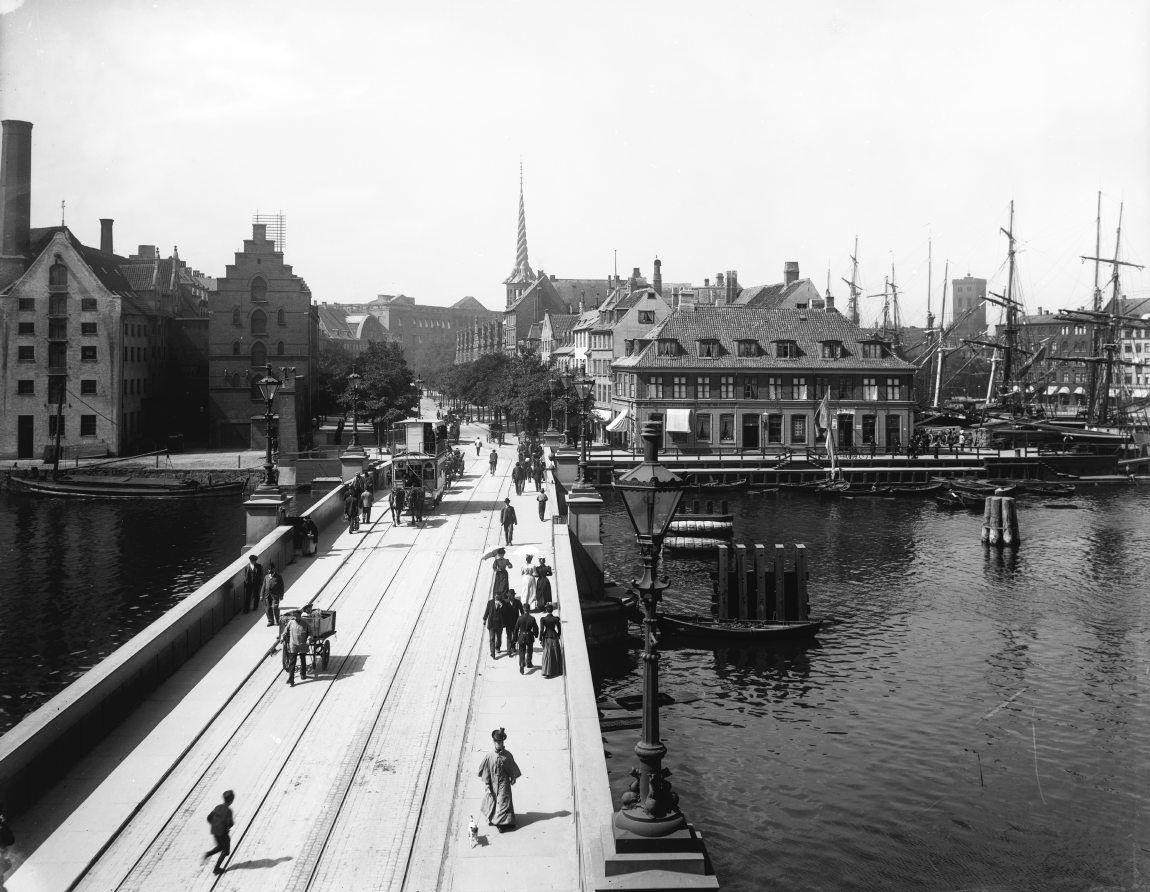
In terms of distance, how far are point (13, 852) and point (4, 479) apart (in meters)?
68.1

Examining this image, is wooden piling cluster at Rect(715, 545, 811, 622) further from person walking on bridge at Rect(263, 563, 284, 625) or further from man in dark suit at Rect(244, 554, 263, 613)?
person walking on bridge at Rect(263, 563, 284, 625)

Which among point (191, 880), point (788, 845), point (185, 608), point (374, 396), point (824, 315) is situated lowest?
point (788, 845)

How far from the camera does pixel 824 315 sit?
88.1 metres

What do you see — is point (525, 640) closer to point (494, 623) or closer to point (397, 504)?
point (494, 623)

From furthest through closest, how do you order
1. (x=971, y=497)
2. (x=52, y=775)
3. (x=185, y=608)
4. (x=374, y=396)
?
(x=374, y=396)
(x=971, y=497)
(x=185, y=608)
(x=52, y=775)

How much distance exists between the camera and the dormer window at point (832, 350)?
8456cm

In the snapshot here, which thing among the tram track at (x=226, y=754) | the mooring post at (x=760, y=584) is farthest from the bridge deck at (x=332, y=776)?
the mooring post at (x=760, y=584)

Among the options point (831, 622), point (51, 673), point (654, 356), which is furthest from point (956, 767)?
point (654, 356)

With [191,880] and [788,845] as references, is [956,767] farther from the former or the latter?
[191,880]

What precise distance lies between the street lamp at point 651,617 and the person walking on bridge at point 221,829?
5.25 m

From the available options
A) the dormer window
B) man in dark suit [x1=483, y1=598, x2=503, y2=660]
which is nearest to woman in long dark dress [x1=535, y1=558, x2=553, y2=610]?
man in dark suit [x1=483, y1=598, x2=503, y2=660]

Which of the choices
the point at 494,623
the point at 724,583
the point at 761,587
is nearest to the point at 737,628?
the point at 724,583

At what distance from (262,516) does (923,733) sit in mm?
19924

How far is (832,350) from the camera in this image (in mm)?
84625
